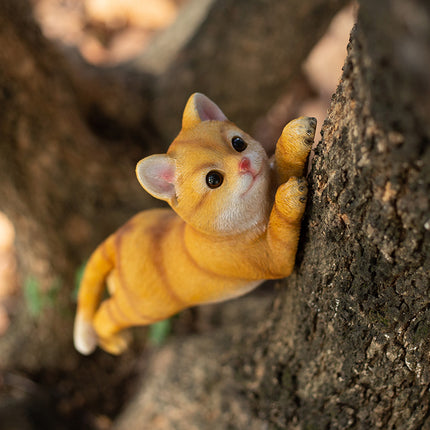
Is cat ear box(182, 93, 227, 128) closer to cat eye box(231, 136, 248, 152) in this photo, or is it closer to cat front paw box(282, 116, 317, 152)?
cat eye box(231, 136, 248, 152)

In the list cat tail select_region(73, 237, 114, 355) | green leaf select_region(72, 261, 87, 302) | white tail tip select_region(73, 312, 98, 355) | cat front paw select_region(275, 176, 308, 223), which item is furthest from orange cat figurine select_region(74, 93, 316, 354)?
green leaf select_region(72, 261, 87, 302)

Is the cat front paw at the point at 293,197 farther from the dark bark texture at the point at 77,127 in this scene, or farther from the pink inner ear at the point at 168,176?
the dark bark texture at the point at 77,127

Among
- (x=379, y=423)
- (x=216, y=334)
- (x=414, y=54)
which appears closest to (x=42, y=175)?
(x=216, y=334)

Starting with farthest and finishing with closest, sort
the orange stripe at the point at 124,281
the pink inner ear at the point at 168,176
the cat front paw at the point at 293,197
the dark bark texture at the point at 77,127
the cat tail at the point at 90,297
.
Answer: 1. the dark bark texture at the point at 77,127
2. the cat tail at the point at 90,297
3. the orange stripe at the point at 124,281
4. the pink inner ear at the point at 168,176
5. the cat front paw at the point at 293,197

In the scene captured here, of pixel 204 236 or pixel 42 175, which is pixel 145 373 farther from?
pixel 204 236

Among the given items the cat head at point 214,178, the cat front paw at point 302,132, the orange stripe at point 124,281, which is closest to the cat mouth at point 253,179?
the cat head at point 214,178
